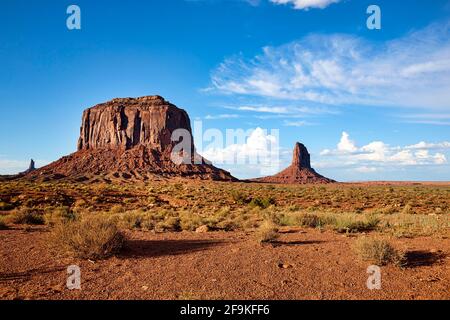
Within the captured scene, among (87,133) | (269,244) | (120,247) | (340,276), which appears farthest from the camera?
(87,133)

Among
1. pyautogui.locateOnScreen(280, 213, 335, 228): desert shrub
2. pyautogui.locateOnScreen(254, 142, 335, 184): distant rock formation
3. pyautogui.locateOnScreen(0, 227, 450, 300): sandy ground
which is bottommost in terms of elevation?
pyautogui.locateOnScreen(0, 227, 450, 300): sandy ground

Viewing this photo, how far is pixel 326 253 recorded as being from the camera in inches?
374

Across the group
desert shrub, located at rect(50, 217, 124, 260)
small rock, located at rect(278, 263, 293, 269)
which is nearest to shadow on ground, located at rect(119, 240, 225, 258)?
desert shrub, located at rect(50, 217, 124, 260)

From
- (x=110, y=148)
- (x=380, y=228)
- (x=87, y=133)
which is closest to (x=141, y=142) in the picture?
(x=110, y=148)

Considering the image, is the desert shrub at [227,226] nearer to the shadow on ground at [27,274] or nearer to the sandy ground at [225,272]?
the sandy ground at [225,272]

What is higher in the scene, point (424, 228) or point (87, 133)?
point (87, 133)

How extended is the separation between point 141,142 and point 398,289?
4190 inches

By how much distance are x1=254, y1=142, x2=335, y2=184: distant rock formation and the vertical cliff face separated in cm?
3744

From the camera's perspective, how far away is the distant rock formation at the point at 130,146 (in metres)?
86.1

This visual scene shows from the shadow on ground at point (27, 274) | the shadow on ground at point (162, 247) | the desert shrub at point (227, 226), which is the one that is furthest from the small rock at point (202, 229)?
the shadow on ground at point (27, 274)

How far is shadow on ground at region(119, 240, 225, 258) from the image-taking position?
9.58 meters

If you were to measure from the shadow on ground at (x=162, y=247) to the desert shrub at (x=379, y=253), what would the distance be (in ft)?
14.3

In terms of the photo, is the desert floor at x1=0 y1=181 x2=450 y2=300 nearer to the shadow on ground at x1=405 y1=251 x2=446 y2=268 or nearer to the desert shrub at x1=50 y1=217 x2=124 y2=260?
the shadow on ground at x1=405 y1=251 x2=446 y2=268
